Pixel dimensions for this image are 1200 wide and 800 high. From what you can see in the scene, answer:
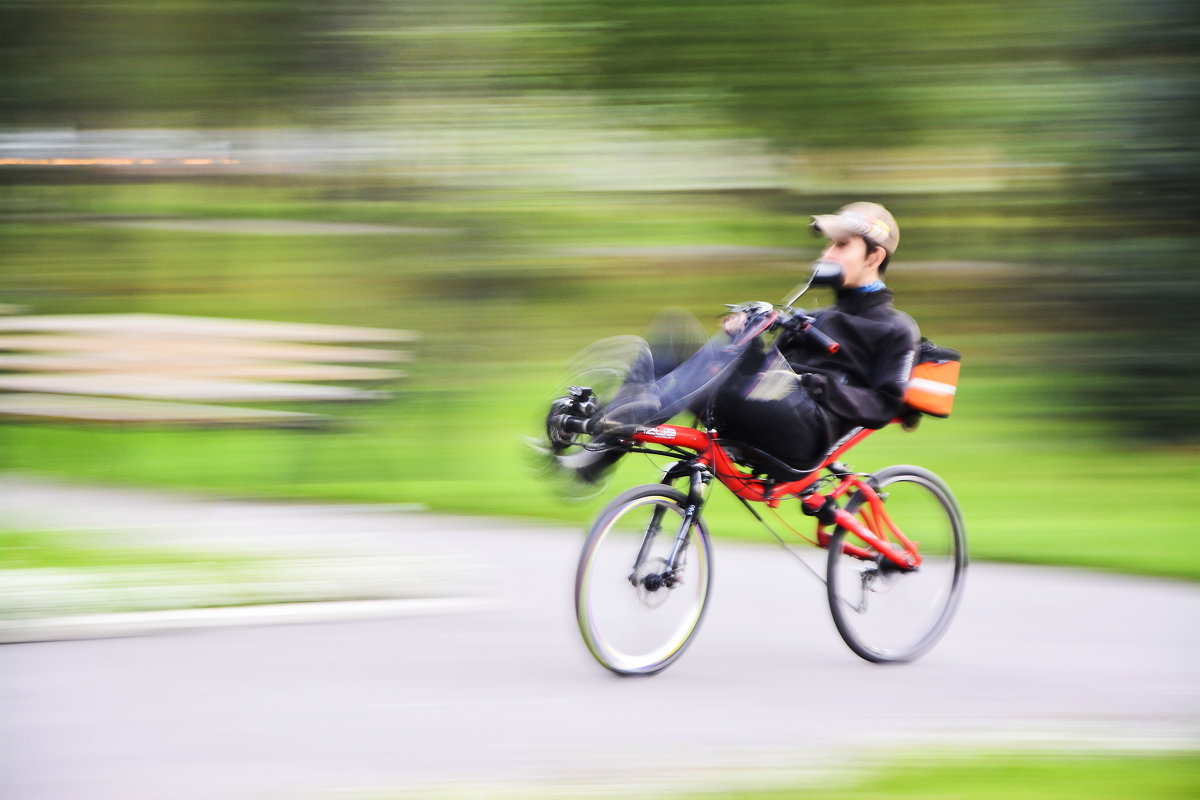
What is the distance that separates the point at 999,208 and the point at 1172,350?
1.82 meters

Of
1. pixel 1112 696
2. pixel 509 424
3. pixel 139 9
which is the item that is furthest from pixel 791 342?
pixel 139 9

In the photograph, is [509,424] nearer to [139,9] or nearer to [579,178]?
[579,178]

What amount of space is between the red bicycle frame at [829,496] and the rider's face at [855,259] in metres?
0.55

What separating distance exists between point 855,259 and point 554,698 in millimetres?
1870

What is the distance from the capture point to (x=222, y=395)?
29.2 feet

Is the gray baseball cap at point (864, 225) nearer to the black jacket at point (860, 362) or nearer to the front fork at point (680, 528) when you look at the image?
the black jacket at point (860, 362)

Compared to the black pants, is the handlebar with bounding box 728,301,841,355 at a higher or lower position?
higher

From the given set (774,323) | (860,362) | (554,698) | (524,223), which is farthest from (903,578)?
(524,223)

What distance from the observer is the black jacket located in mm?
4594

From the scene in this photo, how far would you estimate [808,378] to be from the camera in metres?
4.56

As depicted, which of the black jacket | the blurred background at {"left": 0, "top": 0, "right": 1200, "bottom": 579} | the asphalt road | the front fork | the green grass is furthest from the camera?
the blurred background at {"left": 0, "top": 0, "right": 1200, "bottom": 579}

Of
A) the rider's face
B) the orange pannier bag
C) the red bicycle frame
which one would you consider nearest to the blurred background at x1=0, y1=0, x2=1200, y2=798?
the red bicycle frame

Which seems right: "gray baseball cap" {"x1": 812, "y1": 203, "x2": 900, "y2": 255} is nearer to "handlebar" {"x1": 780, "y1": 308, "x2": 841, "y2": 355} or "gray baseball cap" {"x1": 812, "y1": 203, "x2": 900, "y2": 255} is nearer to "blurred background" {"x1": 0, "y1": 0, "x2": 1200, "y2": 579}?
"handlebar" {"x1": 780, "y1": 308, "x2": 841, "y2": 355}

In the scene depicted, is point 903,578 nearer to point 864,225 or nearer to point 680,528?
point 680,528
